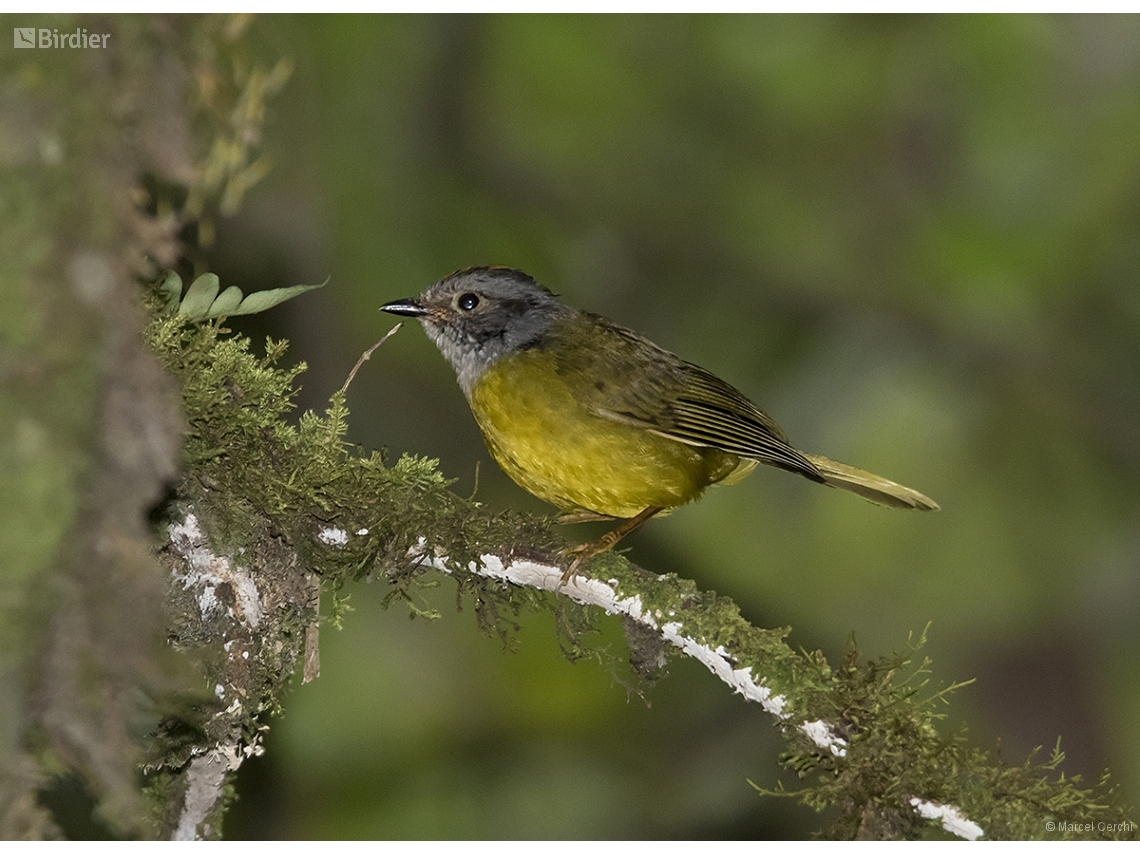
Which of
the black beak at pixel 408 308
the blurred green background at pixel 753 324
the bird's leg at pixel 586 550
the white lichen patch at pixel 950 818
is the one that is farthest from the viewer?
the blurred green background at pixel 753 324

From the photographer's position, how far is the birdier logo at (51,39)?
192cm

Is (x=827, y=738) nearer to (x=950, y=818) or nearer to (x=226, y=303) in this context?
(x=950, y=818)

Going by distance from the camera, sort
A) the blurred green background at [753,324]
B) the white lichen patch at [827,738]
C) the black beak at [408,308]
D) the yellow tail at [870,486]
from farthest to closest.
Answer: the blurred green background at [753,324] → the yellow tail at [870,486] → the black beak at [408,308] → the white lichen patch at [827,738]

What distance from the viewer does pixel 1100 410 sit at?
16.0ft

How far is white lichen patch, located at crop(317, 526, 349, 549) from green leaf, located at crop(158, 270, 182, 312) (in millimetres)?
624

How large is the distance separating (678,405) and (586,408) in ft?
0.96

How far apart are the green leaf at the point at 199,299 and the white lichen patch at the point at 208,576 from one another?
0.48 m

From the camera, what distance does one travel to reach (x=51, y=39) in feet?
6.32

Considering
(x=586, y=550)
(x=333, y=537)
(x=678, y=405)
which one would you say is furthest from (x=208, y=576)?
(x=678, y=405)

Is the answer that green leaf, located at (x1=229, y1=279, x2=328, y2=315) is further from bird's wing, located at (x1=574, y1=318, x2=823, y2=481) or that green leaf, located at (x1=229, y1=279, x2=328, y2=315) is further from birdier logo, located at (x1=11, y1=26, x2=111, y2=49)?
bird's wing, located at (x1=574, y1=318, x2=823, y2=481)

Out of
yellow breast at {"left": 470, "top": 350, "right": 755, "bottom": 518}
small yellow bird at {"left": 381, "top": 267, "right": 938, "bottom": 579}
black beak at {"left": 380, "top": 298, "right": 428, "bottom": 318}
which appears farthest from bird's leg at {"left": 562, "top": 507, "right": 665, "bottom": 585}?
black beak at {"left": 380, "top": 298, "right": 428, "bottom": 318}

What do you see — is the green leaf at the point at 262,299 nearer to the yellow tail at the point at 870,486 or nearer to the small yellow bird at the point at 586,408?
the small yellow bird at the point at 586,408

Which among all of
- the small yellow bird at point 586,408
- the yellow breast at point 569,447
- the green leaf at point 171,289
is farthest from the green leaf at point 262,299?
the yellow breast at point 569,447

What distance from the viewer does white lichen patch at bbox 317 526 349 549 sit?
8.27ft
